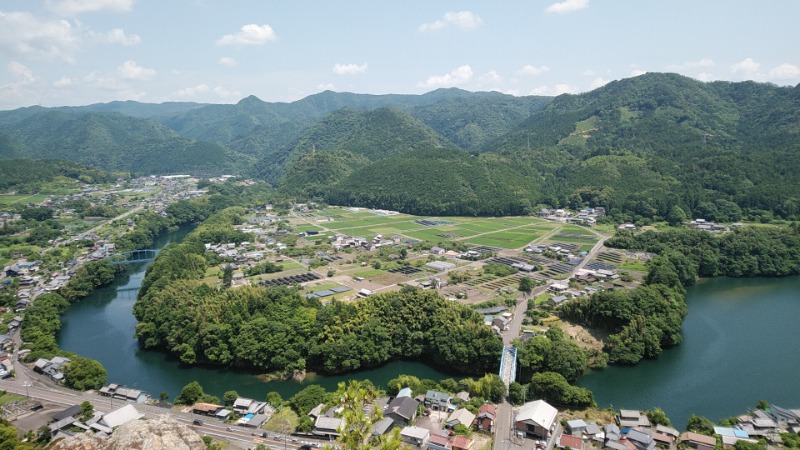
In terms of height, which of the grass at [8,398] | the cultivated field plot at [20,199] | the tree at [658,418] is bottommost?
the tree at [658,418]

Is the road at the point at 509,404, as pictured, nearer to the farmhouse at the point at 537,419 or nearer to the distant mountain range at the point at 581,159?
the farmhouse at the point at 537,419

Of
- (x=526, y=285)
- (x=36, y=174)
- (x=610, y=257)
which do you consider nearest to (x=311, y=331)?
(x=526, y=285)

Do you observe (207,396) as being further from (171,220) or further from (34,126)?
(34,126)

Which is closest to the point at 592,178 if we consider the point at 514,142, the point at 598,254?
the point at 598,254

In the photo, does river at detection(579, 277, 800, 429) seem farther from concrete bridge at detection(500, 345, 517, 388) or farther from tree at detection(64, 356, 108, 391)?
tree at detection(64, 356, 108, 391)

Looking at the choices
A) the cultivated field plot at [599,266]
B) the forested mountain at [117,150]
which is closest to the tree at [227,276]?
the cultivated field plot at [599,266]
